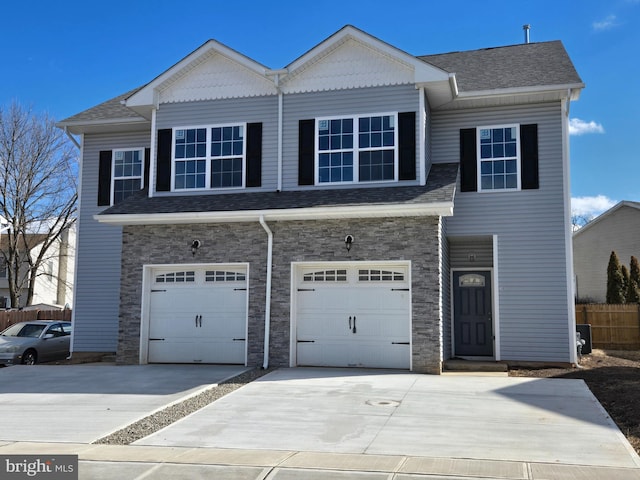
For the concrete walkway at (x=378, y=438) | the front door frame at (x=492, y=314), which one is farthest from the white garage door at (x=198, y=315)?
the front door frame at (x=492, y=314)

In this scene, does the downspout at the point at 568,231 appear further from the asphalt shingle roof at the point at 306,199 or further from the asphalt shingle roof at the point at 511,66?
the asphalt shingle roof at the point at 306,199

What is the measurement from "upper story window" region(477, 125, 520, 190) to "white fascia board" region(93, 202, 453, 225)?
270cm

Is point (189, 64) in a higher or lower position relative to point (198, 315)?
higher

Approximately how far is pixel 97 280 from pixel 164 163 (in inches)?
160

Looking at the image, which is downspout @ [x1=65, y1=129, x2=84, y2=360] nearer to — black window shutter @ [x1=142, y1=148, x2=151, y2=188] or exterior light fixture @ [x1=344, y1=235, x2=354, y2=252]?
black window shutter @ [x1=142, y1=148, x2=151, y2=188]

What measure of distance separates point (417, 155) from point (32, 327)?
12444 millimetres

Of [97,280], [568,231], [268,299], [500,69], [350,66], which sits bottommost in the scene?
[268,299]

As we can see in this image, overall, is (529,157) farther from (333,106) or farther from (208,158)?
(208,158)

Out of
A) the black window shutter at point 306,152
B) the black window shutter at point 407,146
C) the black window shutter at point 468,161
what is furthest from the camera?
the black window shutter at point 468,161

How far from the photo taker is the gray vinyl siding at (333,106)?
46.0 ft

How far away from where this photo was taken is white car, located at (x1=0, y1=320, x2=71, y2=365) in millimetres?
16984

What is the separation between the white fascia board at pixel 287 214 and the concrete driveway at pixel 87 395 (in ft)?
10.9

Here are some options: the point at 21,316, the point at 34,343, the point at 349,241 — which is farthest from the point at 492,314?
the point at 21,316

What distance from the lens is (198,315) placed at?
14438mm
